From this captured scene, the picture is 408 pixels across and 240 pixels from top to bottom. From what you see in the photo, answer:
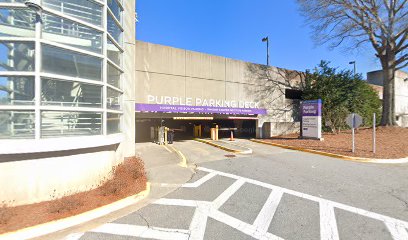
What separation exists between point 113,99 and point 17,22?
321 cm

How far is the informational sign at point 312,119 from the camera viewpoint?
51.8ft

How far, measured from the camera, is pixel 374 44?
2095 cm

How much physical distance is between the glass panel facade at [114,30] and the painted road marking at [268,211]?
7095 mm

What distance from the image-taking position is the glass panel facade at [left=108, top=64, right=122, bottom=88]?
289 inches

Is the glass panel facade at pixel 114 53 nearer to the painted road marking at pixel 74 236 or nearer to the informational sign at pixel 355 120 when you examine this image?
the painted road marking at pixel 74 236

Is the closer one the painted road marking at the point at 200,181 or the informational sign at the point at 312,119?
the painted road marking at the point at 200,181

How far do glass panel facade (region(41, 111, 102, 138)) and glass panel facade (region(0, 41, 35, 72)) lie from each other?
1.14m

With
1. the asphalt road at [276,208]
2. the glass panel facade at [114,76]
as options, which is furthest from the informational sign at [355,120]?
the glass panel facade at [114,76]

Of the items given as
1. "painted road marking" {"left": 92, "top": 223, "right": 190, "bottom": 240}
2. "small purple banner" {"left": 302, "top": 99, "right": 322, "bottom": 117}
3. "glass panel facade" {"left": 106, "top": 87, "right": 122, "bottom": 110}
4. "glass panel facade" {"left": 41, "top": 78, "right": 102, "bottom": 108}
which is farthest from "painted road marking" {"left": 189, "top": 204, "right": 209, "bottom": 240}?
"small purple banner" {"left": 302, "top": 99, "right": 322, "bottom": 117}

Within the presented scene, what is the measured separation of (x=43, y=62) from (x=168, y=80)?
9.80 metres

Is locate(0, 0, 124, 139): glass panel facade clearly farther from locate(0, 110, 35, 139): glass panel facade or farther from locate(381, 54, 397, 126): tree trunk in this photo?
locate(381, 54, 397, 126): tree trunk

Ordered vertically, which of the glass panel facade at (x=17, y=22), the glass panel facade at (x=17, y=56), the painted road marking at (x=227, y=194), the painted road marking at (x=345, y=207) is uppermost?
the glass panel facade at (x=17, y=22)

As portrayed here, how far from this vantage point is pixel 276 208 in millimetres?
5133

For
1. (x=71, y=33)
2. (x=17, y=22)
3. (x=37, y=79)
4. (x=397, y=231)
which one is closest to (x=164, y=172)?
(x=37, y=79)
